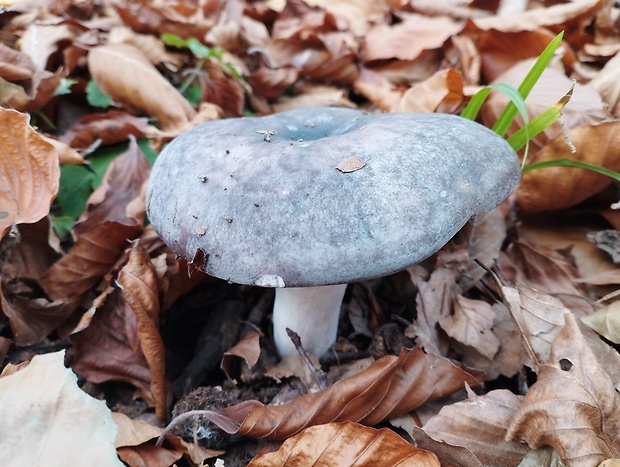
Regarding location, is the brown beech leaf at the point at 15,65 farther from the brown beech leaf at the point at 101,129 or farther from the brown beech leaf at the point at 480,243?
the brown beech leaf at the point at 480,243

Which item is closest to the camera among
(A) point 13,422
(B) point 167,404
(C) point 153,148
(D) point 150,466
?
(A) point 13,422

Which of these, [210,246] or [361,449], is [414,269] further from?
[210,246]

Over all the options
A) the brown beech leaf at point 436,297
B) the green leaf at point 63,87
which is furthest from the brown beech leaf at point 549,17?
the green leaf at point 63,87

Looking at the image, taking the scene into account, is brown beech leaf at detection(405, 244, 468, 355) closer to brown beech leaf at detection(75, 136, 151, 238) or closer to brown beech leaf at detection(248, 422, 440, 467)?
brown beech leaf at detection(248, 422, 440, 467)

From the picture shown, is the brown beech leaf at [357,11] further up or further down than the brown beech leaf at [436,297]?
further up

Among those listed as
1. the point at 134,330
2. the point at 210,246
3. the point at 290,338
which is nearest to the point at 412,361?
the point at 290,338

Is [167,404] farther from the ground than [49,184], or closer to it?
closer to it

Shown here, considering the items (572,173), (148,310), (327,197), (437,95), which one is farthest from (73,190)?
(572,173)
